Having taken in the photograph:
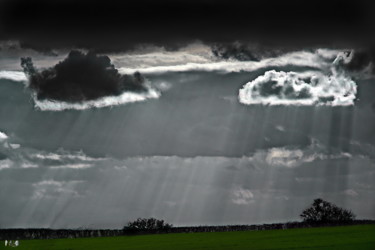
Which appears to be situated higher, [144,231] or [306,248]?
[144,231]

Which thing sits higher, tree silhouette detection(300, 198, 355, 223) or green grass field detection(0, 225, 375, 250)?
tree silhouette detection(300, 198, 355, 223)

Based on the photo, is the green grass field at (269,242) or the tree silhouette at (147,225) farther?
the tree silhouette at (147,225)

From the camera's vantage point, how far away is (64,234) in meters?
131

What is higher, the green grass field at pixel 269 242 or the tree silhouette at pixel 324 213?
the tree silhouette at pixel 324 213

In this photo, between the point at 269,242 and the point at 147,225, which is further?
the point at 147,225

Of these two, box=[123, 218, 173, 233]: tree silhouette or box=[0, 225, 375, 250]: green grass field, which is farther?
box=[123, 218, 173, 233]: tree silhouette

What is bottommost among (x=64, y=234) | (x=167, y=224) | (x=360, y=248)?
(x=360, y=248)

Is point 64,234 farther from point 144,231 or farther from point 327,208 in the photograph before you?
point 327,208

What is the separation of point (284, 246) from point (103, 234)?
71.3 meters

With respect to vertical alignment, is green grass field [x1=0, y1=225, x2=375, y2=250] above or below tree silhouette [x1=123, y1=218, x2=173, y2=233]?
below

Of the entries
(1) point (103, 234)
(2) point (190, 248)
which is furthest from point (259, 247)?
(1) point (103, 234)

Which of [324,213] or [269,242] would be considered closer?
[269,242]

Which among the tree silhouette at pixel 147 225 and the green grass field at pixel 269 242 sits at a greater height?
the tree silhouette at pixel 147 225

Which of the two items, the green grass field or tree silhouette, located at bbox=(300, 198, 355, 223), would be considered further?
tree silhouette, located at bbox=(300, 198, 355, 223)
